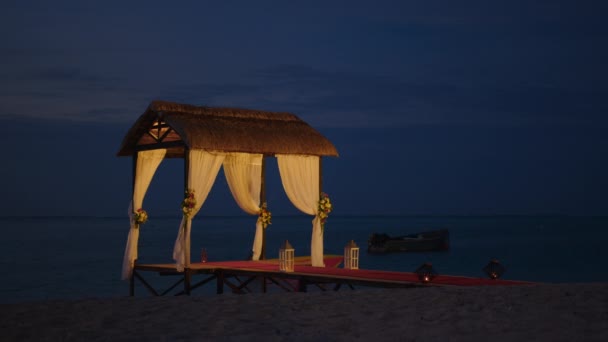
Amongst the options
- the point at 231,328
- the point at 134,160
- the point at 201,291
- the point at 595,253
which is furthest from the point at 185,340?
the point at 595,253

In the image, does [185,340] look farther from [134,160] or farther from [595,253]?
[595,253]

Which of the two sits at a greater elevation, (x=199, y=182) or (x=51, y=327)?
(x=199, y=182)

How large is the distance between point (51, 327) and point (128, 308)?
107cm

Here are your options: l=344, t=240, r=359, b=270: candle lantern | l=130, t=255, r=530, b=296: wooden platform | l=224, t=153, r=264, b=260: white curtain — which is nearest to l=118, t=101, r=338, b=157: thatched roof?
l=224, t=153, r=264, b=260: white curtain

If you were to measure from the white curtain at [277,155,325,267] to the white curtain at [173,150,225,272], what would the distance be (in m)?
1.43

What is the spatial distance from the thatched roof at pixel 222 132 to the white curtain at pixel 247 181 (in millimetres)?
983

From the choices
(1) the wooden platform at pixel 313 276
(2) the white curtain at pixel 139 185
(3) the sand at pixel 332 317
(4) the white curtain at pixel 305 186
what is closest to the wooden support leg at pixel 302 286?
(1) the wooden platform at pixel 313 276

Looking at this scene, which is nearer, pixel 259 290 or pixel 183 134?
pixel 183 134

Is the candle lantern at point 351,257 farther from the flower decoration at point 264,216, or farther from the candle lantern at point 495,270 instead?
the candle lantern at point 495,270

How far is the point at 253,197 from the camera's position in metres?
14.8

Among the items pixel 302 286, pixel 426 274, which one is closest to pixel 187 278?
pixel 302 286

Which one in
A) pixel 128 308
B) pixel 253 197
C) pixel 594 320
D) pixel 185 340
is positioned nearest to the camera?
pixel 185 340

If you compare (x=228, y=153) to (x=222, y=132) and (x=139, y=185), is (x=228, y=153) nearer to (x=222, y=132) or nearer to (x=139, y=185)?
(x=222, y=132)

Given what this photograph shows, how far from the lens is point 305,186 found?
14031 millimetres
